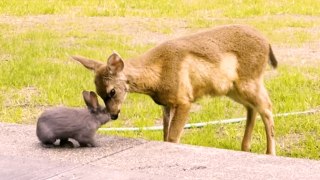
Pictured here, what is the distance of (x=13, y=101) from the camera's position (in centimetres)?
964

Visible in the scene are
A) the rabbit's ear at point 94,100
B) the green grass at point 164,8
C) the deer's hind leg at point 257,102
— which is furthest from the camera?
the green grass at point 164,8

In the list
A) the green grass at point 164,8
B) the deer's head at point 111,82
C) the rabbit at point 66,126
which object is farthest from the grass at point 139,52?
the rabbit at point 66,126

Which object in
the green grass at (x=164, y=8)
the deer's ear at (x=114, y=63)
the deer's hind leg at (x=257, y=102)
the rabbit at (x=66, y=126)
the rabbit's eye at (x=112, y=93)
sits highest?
the deer's ear at (x=114, y=63)

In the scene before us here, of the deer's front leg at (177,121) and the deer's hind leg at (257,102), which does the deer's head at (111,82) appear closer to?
the deer's front leg at (177,121)

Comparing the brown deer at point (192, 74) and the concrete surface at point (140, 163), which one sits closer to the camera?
the concrete surface at point (140, 163)

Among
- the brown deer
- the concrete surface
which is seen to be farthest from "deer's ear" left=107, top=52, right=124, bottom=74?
the concrete surface

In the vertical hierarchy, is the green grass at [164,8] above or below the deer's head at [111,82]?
below

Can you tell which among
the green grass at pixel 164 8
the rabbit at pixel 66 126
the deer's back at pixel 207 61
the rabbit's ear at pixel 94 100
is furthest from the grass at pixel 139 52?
the rabbit at pixel 66 126

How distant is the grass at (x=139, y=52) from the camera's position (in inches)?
322

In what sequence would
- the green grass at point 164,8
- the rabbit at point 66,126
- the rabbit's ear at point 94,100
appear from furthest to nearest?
the green grass at point 164,8 → the rabbit's ear at point 94,100 → the rabbit at point 66,126

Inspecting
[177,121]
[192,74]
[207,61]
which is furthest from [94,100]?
[207,61]

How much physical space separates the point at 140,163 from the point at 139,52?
703cm

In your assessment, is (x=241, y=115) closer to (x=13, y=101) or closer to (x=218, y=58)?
(x=218, y=58)

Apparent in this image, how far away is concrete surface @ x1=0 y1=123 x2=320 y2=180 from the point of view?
5070 mm
